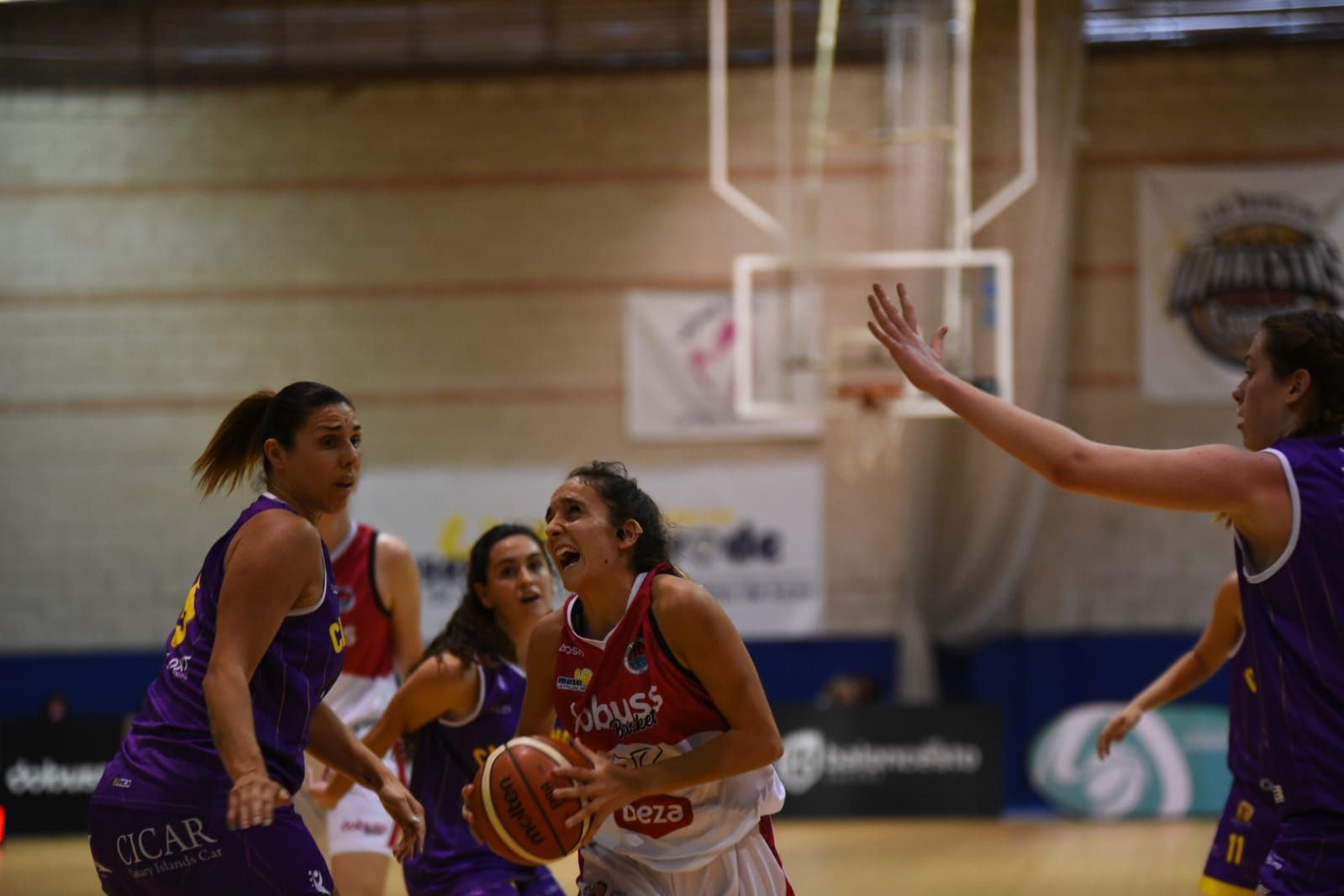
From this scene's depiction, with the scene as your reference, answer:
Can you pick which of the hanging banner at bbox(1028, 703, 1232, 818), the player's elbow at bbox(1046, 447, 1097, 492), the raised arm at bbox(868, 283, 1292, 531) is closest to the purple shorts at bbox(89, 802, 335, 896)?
the raised arm at bbox(868, 283, 1292, 531)

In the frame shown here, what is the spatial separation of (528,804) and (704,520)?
9.61 meters

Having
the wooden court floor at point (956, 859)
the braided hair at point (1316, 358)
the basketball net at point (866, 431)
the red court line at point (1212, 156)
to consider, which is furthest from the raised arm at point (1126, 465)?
the red court line at point (1212, 156)

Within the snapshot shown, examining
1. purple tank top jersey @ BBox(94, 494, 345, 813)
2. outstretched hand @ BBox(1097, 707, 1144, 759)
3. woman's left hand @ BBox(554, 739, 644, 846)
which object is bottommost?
outstretched hand @ BBox(1097, 707, 1144, 759)

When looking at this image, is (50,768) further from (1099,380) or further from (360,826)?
(1099,380)

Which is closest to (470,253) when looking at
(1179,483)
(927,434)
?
(927,434)

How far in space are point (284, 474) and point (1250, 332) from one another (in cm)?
1079

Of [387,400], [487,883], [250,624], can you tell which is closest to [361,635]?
[487,883]

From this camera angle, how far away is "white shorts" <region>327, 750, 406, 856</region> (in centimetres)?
479

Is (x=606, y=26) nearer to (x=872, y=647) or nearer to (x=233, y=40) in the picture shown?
(x=233, y=40)

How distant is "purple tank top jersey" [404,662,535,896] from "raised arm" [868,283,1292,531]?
1.98 meters

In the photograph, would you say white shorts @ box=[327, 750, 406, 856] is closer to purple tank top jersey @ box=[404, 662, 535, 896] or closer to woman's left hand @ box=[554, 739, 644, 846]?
purple tank top jersey @ box=[404, 662, 535, 896]

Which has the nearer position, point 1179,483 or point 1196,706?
point 1179,483

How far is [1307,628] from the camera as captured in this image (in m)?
2.71

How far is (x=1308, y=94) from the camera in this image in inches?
504
